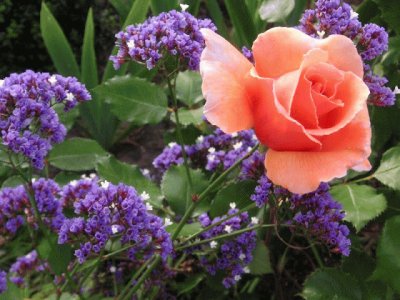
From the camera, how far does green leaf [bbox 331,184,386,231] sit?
1.25 m

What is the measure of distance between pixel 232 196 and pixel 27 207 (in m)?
0.43

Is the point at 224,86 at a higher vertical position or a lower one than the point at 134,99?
higher

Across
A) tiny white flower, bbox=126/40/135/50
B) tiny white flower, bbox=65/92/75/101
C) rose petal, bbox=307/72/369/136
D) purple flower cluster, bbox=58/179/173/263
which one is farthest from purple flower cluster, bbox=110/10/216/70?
rose petal, bbox=307/72/369/136

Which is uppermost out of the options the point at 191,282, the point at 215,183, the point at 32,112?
the point at 32,112

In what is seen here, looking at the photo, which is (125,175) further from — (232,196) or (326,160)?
(326,160)

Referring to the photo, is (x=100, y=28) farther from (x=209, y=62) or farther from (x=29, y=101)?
(x=209, y=62)

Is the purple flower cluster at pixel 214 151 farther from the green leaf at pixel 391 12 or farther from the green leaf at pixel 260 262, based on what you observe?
the green leaf at pixel 391 12

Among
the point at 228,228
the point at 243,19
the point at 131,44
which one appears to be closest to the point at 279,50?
the point at 131,44

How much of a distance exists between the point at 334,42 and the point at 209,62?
0.18m

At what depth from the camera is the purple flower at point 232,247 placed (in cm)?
129

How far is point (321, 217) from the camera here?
3.51 feet

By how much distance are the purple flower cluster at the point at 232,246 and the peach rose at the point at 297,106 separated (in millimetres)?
455

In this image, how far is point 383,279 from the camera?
124 centimetres

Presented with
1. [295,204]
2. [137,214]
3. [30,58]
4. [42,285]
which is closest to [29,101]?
[137,214]
